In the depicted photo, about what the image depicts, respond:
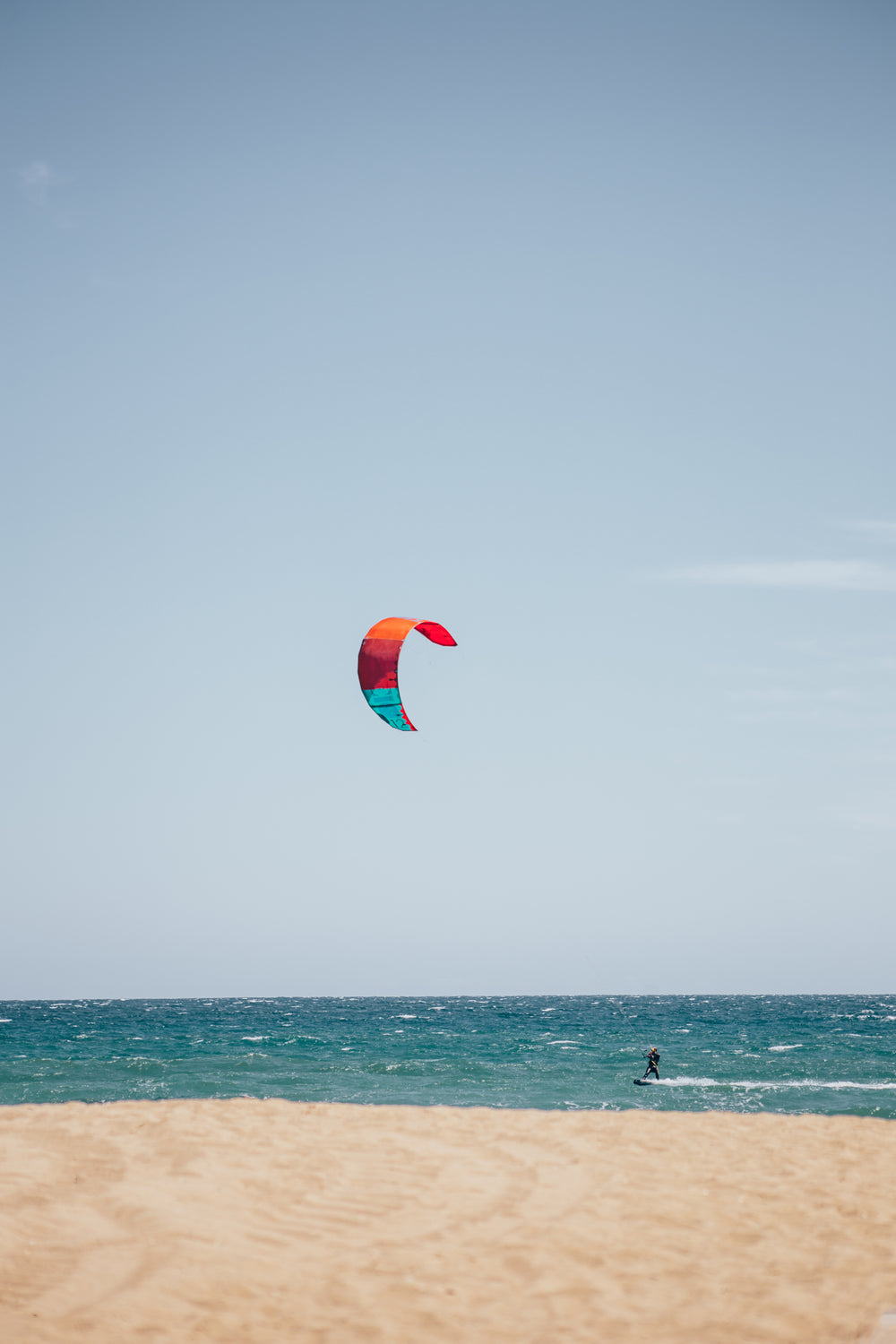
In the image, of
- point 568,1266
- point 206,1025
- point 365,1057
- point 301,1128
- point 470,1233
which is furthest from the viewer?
point 206,1025

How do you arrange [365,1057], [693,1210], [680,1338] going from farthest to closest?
1. [365,1057]
2. [693,1210]
3. [680,1338]

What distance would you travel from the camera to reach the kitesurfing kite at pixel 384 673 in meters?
14.4

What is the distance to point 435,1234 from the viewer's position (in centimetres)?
808

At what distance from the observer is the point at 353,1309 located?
255 inches

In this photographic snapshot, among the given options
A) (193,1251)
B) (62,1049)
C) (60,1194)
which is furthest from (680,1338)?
(62,1049)

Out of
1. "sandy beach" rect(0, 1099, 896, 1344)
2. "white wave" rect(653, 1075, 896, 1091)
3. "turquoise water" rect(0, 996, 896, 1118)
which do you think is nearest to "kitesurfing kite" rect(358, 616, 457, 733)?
"sandy beach" rect(0, 1099, 896, 1344)

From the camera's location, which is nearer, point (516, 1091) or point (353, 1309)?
point (353, 1309)

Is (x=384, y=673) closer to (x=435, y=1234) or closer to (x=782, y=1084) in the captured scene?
(x=435, y=1234)

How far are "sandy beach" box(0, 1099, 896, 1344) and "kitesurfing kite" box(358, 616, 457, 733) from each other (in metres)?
5.74

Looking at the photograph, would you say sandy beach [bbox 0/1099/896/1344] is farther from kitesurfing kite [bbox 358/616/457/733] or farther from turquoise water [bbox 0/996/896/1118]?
turquoise water [bbox 0/996/896/1118]

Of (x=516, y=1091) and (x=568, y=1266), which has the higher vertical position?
(x=568, y=1266)

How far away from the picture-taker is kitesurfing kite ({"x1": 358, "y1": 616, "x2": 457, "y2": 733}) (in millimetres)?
14375

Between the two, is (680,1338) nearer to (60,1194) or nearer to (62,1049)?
(60,1194)

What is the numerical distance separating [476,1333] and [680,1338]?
129 cm
